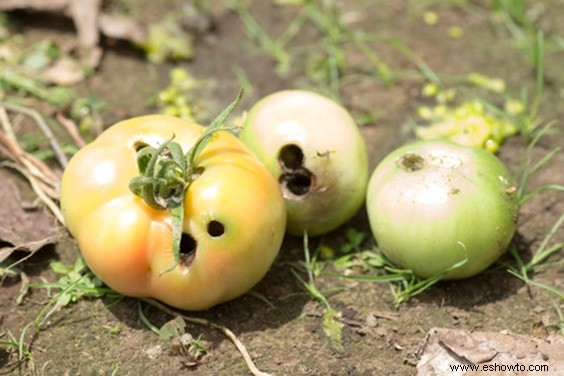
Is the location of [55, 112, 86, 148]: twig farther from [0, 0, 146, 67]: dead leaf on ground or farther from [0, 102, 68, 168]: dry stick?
[0, 0, 146, 67]: dead leaf on ground

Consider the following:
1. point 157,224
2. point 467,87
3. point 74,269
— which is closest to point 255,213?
point 157,224

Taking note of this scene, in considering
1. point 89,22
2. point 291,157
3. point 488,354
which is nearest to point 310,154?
point 291,157

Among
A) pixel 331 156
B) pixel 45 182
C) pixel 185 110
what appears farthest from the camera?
pixel 185 110

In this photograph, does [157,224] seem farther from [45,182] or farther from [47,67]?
[47,67]

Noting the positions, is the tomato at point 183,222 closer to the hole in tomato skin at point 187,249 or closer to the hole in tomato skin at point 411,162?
Answer: the hole in tomato skin at point 187,249

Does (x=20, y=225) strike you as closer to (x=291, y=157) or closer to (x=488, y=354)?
(x=291, y=157)

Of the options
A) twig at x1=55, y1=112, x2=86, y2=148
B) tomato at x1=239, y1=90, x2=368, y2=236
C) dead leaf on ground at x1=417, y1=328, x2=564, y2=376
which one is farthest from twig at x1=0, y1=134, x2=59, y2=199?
dead leaf on ground at x1=417, y1=328, x2=564, y2=376

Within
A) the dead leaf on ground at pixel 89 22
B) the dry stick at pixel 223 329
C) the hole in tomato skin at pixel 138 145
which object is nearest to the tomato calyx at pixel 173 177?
the hole in tomato skin at pixel 138 145
